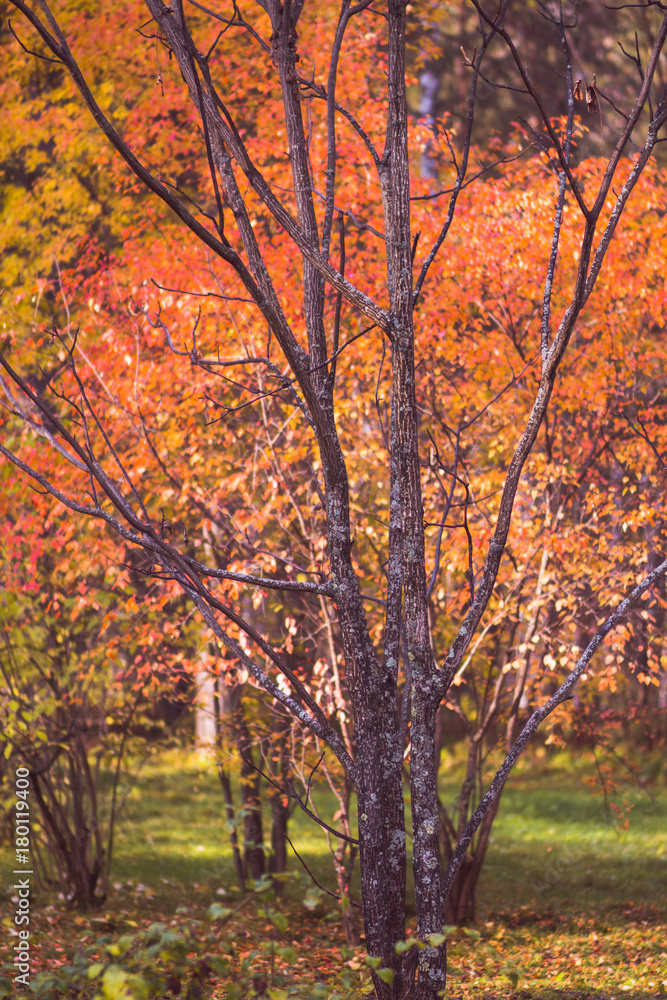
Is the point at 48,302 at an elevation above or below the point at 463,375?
above

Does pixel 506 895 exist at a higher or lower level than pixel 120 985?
lower

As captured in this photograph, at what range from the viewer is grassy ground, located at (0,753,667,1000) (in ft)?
19.2

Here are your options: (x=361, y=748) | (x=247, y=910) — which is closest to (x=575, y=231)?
(x=361, y=748)

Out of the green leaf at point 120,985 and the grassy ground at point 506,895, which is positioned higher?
the green leaf at point 120,985

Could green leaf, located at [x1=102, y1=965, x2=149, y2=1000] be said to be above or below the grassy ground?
above

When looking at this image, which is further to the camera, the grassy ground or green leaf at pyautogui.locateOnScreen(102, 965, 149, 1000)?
the grassy ground

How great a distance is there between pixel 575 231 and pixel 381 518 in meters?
2.65

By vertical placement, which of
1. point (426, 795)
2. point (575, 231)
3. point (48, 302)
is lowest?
point (426, 795)

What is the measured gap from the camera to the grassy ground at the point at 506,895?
19.2 feet

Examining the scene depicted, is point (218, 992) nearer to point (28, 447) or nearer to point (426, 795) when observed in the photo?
point (426, 795)

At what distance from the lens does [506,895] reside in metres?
8.67

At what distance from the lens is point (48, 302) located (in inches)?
386

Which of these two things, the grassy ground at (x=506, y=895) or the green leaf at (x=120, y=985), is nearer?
the green leaf at (x=120, y=985)

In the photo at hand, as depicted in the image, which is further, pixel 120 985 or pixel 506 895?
pixel 506 895
